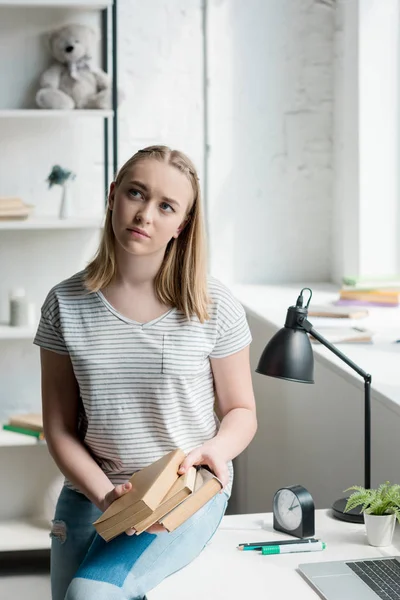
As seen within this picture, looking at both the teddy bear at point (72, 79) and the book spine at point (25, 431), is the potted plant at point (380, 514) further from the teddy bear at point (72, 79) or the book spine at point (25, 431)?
the teddy bear at point (72, 79)

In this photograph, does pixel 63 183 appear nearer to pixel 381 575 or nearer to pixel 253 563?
pixel 253 563

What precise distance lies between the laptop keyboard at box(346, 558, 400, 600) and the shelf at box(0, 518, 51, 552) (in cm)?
171

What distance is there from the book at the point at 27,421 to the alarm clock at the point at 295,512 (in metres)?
1.50

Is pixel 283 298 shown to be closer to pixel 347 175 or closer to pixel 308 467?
pixel 347 175

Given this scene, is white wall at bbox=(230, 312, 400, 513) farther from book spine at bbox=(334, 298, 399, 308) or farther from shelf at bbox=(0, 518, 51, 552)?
shelf at bbox=(0, 518, 51, 552)

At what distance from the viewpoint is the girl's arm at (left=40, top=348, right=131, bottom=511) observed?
5.32 feet

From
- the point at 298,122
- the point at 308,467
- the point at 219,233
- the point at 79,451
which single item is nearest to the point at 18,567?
the point at 308,467

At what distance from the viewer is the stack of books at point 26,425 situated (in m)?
2.98

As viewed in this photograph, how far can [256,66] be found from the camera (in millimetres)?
3334

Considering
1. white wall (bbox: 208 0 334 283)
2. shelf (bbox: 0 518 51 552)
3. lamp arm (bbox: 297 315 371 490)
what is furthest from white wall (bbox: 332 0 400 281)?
lamp arm (bbox: 297 315 371 490)

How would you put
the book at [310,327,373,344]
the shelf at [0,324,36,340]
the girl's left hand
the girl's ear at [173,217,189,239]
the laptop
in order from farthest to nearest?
the shelf at [0,324,36,340], the book at [310,327,373,344], the girl's ear at [173,217,189,239], the girl's left hand, the laptop

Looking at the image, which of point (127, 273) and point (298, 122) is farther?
point (298, 122)

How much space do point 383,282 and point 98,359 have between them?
1622 mm

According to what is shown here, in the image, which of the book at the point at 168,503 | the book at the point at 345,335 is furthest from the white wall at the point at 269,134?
the book at the point at 168,503
